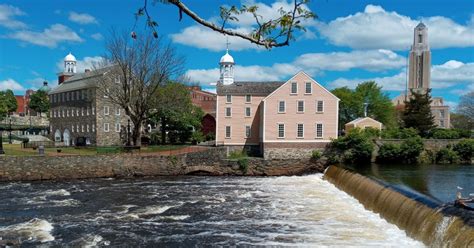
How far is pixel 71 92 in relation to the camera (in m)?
60.9

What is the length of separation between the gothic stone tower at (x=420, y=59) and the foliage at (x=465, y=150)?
75077 mm

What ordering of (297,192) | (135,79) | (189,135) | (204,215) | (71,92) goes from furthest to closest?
(71,92), (189,135), (135,79), (297,192), (204,215)

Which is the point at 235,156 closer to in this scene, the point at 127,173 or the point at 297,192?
the point at 127,173

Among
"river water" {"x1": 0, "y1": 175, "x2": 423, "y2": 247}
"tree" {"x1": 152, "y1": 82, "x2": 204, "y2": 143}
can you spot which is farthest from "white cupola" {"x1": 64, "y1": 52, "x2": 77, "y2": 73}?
"river water" {"x1": 0, "y1": 175, "x2": 423, "y2": 247}

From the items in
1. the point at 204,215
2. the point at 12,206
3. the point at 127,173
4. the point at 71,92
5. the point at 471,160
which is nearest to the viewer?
the point at 204,215

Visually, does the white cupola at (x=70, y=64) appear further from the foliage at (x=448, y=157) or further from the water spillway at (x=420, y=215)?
the water spillway at (x=420, y=215)

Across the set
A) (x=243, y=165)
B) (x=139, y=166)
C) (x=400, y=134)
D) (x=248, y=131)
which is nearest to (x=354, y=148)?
(x=400, y=134)

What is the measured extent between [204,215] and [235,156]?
2302cm

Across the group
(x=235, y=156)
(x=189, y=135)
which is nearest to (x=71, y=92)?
(x=189, y=135)

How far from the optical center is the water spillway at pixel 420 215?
1293 centimetres

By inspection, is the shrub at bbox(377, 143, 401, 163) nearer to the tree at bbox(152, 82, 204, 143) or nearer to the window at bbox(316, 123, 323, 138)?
the window at bbox(316, 123, 323, 138)

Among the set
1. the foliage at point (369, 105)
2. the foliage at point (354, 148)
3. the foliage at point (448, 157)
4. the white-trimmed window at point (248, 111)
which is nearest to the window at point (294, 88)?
the white-trimmed window at point (248, 111)

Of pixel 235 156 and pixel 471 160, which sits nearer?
pixel 471 160

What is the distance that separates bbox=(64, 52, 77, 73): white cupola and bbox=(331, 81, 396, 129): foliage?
4586 cm
